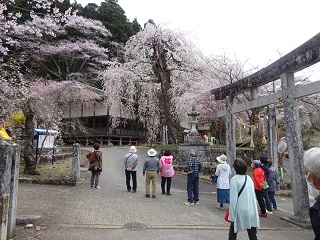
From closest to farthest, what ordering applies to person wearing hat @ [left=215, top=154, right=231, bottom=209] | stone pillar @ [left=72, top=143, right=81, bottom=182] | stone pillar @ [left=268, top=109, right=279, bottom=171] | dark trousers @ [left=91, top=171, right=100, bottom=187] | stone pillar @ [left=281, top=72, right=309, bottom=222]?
stone pillar @ [left=281, top=72, right=309, bottom=222] → person wearing hat @ [left=215, top=154, right=231, bottom=209] → dark trousers @ [left=91, top=171, right=100, bottom=187] → stone pillar @ [left=72, top=143, right=81, bottom=182] → stone pillar @ [left=268, top=109, right=279, bottom=171]

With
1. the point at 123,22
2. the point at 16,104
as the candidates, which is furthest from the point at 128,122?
the point at 16,104

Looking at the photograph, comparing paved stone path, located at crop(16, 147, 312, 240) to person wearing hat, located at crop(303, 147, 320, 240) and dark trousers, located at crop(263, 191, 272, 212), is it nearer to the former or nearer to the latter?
dark trousers, located at crop(263, 191, 272, 212)

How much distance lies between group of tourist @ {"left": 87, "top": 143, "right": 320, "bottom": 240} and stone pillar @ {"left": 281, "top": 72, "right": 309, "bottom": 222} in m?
0.75

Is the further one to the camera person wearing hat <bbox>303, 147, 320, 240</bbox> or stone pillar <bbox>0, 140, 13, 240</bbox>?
stone pillar <bbox>0, 140, 13, 240</bbox>

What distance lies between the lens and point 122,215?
6.23m

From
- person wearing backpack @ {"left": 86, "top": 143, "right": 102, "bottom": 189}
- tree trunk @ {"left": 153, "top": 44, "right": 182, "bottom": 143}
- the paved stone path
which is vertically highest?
tree trunk @ {"left": 153, "top": 44, "right": 182, "bottom": 143}

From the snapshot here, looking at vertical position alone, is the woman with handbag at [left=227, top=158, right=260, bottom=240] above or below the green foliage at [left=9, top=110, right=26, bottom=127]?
below

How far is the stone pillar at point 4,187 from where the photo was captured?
13.7 ft

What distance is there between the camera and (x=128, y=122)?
27.5 meters

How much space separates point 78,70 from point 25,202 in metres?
21.9

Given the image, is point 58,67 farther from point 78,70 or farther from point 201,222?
point 201,222

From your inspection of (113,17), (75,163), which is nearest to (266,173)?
(75,163)

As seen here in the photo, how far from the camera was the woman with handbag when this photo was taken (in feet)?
12.8

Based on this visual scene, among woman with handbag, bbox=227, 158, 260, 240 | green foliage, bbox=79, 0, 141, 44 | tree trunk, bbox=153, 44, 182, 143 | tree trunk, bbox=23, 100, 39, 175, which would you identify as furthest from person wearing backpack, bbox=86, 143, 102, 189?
green foliage, bbox=79, 0, 141, 44
